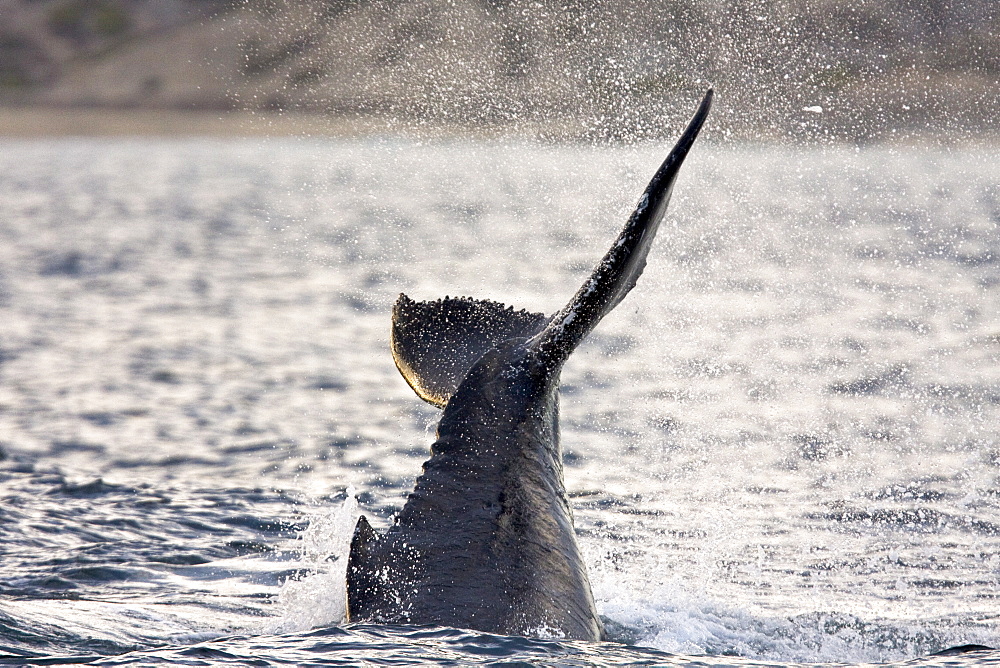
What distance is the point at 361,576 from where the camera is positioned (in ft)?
19.5

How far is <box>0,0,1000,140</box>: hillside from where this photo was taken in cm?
4488

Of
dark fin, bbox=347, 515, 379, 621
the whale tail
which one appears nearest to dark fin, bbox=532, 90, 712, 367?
the whale tail

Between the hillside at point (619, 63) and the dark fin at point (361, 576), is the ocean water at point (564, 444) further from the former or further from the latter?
the hillside at point (619, 63)

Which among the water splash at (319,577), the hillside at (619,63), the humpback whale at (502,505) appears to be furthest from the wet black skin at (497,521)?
the hillside at (619,63)

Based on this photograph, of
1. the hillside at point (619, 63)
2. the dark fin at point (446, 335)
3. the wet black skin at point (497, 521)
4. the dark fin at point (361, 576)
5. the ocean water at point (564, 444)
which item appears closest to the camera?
the wet black skin at point (497, 521)

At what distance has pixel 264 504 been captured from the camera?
9.89m

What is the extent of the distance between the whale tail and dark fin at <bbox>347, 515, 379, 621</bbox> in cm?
96

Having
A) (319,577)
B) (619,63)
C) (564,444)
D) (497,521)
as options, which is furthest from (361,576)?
(619,63)

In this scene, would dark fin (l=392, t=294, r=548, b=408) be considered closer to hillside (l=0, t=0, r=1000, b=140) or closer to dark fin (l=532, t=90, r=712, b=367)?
dark fin (l=532, t=90, r=712, b=367)

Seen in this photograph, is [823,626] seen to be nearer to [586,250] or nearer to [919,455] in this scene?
[919,455]

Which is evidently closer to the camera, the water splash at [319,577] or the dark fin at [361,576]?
the dark fin at [361,576]

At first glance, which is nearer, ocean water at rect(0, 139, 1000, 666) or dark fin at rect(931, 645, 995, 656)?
dark fin at rect(931, 645, 995, 656)

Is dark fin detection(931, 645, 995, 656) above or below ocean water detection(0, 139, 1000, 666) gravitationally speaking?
below

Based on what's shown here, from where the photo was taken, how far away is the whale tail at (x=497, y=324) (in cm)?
597
